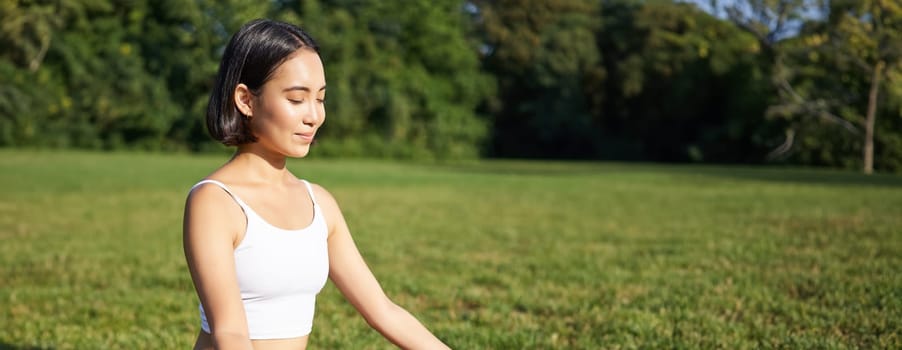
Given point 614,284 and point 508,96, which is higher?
point 508,96

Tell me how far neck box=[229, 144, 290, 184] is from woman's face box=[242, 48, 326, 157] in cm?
5

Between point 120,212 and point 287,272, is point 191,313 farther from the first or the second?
point 120,212

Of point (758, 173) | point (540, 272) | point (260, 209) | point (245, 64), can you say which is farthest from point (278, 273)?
point (758, 173)

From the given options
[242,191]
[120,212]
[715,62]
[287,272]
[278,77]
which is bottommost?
[120,212]

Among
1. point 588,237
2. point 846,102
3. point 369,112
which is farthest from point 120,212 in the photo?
point 369,112

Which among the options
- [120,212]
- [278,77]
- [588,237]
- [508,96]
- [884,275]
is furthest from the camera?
[508,96]

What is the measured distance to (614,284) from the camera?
6.63 metres

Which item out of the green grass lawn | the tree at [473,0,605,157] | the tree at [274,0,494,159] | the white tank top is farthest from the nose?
the tree at [473,0,605,157]

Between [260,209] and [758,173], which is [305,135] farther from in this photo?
[758,173]

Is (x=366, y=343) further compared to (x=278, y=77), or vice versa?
(x=366, y=343)

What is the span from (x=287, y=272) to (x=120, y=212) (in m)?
12.6

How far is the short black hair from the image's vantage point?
2018mm

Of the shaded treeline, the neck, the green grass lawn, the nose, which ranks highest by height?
the shaded treeline

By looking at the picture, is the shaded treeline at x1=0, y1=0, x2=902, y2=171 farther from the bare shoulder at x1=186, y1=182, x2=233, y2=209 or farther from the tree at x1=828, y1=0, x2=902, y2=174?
the bare shoulder at x1=186, y1=182, x2=233, y2=209
